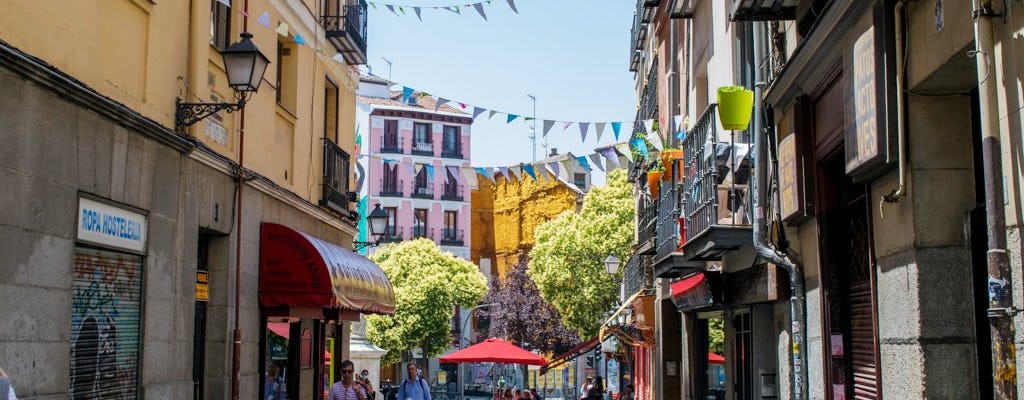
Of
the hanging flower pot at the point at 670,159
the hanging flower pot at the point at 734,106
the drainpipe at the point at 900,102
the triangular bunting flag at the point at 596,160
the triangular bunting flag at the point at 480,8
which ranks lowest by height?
the drainpipe at the point at 900,102

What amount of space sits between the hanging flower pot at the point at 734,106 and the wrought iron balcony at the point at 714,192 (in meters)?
0.41

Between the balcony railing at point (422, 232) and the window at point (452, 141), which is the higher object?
the window at point (452, 141)

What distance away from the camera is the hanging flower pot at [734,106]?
459 inches

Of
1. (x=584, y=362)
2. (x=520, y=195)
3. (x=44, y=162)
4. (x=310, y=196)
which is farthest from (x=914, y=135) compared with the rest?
(x=520, y=195)

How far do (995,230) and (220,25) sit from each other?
32.1 feet

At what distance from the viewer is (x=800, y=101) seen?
35.6ft

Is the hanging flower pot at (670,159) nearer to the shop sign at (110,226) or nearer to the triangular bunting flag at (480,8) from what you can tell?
the triangular bunting flag at (480,8)

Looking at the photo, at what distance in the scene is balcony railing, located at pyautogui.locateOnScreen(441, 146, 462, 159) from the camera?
72.8 m

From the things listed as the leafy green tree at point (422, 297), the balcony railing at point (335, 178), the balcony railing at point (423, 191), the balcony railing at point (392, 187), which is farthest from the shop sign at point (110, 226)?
the balcony railing at point (423, 191)

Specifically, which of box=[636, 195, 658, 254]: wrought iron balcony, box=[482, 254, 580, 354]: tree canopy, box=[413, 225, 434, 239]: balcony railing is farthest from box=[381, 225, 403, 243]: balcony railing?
box=[636, 195, 658, 254]: wrought iron balcony

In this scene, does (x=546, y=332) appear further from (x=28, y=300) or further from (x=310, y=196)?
(x=28, y=300)

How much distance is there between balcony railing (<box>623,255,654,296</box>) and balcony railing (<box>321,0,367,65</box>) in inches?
376

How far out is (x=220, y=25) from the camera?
13.7 m

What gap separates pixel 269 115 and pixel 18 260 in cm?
703
